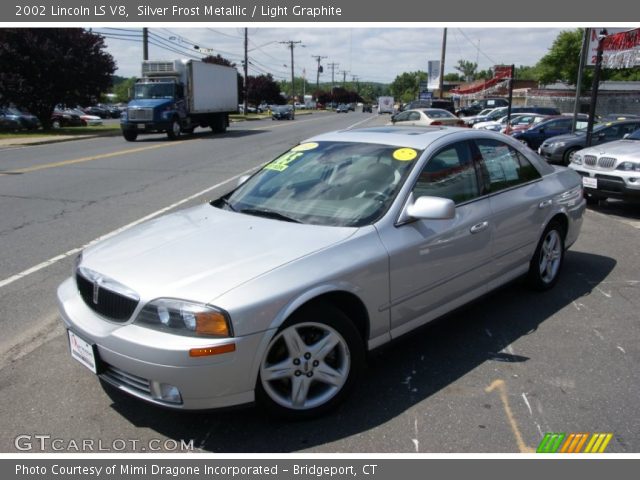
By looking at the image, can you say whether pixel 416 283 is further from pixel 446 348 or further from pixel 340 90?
pixel 340 90

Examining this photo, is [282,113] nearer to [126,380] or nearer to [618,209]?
[618,209]

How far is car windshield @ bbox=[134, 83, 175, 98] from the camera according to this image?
80.8 ft

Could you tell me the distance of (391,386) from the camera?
3521 mm

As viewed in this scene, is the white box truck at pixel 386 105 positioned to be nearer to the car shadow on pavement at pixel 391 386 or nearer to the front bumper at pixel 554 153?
the front bumper at pixel 554 153

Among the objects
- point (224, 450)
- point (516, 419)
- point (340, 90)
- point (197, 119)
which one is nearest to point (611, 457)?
point (516, 419)

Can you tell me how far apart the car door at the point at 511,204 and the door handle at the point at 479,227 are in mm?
141

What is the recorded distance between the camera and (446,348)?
4.06 meters

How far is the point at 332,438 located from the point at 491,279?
2.00m

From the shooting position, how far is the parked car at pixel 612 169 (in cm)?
843

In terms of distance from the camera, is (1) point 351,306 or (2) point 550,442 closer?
(2) point 550,442

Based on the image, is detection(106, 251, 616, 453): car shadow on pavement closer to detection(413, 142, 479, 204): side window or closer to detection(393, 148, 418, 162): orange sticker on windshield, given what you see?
detection(413, 142, 479, 204): side window

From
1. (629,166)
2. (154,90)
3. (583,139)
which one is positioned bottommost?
(629,166)

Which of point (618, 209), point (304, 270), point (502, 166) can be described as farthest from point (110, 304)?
point (618, 209)

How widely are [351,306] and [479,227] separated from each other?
1.36m
